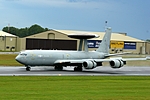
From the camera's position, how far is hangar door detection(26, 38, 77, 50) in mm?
136000

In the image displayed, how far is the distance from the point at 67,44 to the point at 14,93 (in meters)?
115

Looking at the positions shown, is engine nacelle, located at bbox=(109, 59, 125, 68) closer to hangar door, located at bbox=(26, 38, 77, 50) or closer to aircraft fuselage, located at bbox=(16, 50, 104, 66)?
aircraft fuselage, located at bbox=(16, 50, 104, 66)

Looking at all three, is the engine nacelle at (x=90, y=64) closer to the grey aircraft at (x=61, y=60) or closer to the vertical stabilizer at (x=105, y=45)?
the grey aircraft at (x=61, y=60)

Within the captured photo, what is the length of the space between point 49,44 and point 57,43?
112 inches

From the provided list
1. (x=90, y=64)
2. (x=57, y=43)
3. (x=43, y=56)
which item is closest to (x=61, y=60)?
(x=43, y=56)

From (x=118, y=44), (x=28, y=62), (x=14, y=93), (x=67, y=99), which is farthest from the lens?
(x=118, y=44)

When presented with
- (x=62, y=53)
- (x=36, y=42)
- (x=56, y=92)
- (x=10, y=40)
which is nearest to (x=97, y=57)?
(x=62, y=53)

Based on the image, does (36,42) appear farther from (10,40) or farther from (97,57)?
(97,57)

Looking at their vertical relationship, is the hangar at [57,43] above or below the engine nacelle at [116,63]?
above

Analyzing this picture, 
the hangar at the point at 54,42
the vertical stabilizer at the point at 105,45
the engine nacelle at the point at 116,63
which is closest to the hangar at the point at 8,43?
the hangar at the point at 54,42

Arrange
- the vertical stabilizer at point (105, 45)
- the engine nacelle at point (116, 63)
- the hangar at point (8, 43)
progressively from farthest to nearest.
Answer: the hangar at point (8, 43)
the vertical stabilizer at point (105, 45)
the engine nacelle at point (116, 63)

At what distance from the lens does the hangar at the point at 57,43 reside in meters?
137

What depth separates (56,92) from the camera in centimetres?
2609

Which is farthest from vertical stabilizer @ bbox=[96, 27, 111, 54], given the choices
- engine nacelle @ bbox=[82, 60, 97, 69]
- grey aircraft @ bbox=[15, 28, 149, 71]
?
engine nacelle @ bbox=[82, 60, 97, 69]
